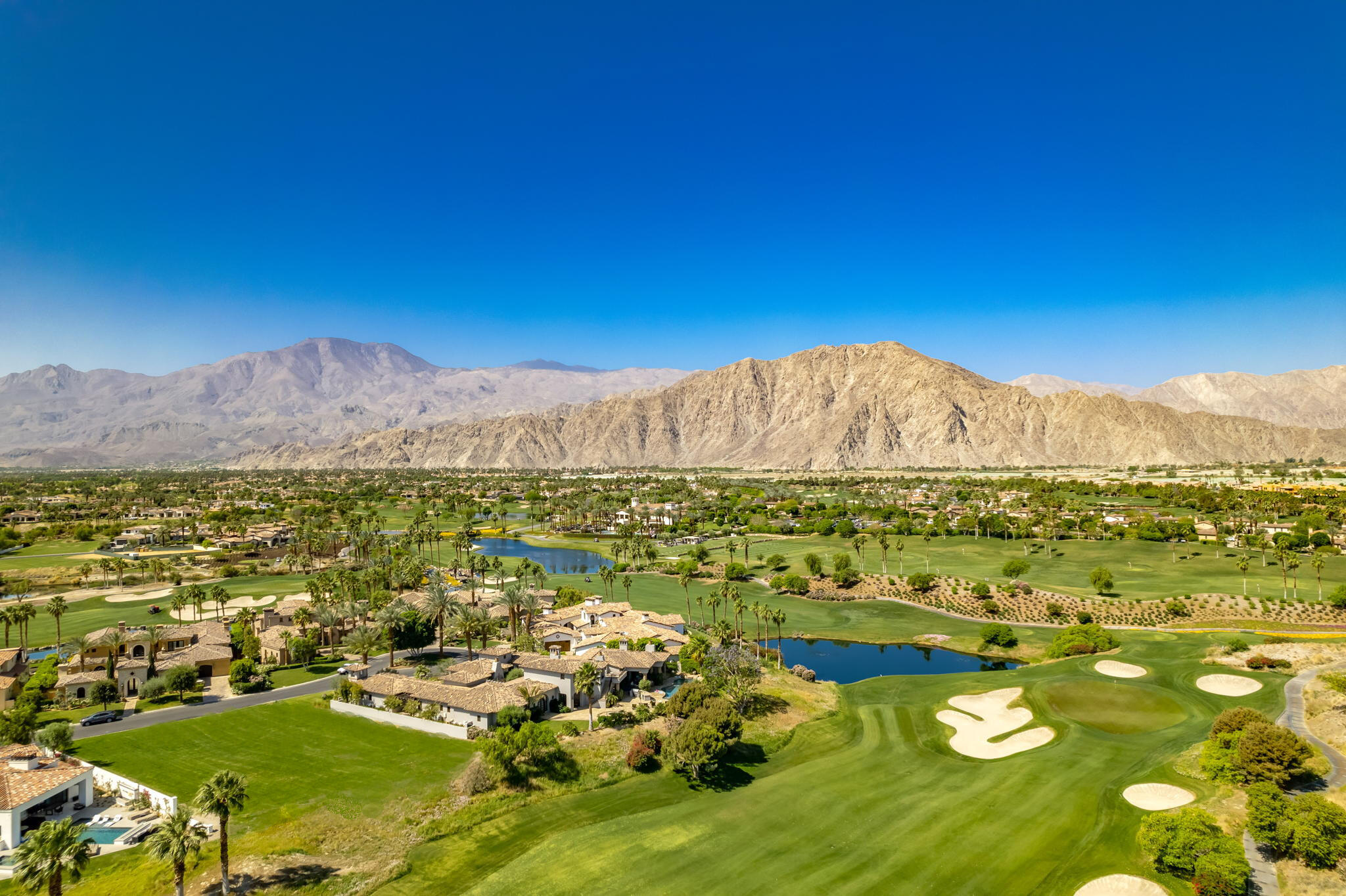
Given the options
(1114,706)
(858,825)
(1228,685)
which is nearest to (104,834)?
(858,825)

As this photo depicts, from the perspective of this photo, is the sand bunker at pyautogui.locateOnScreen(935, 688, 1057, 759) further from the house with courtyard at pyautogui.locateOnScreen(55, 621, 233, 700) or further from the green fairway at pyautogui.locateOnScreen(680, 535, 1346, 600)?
the house with courtyard at pyautogui.locateOnScreen(55, 621, 233, 700)

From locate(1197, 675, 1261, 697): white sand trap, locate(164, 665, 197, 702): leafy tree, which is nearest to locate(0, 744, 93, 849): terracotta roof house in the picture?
locate(164, 665, 197, 702): leafy tree

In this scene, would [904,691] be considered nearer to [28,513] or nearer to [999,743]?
[999,743]

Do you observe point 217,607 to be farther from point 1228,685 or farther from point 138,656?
point 1228,685

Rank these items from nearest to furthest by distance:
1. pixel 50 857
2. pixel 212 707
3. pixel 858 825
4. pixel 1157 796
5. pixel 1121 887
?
→ pixel 50 857
pixel 1121 887
pixel 858 825
pixel 1157 796
pixel 212 707

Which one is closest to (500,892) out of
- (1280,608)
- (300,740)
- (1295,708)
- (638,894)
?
(638,894)

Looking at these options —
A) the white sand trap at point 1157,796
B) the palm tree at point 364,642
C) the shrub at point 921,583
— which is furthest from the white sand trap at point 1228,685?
the palm tree at point 364,642
